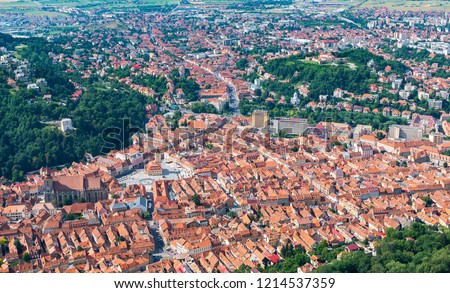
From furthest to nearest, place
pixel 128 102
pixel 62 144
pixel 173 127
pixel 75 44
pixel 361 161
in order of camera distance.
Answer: pixel 75 44
pixel 128 102
pixel 173 127
pixel 62 144
pixel 361 161

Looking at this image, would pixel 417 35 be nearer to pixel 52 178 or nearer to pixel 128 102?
pixel 128 102

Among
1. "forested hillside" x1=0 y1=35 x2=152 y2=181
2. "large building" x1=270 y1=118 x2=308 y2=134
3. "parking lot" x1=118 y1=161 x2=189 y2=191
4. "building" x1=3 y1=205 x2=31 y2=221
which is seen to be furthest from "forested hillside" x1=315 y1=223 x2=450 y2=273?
"forested hillside" x1=0 y1=35 x2=152 y2=181

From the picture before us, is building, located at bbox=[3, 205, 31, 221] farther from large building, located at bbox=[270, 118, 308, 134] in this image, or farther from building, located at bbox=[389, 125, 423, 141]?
building, located at bbox=[389, 125, 423, 141]

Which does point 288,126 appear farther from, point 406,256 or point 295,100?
point 406,256

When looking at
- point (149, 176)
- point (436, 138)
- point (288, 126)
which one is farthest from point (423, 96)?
point (149, 176)

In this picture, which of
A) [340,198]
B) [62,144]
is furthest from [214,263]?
[62,144]
